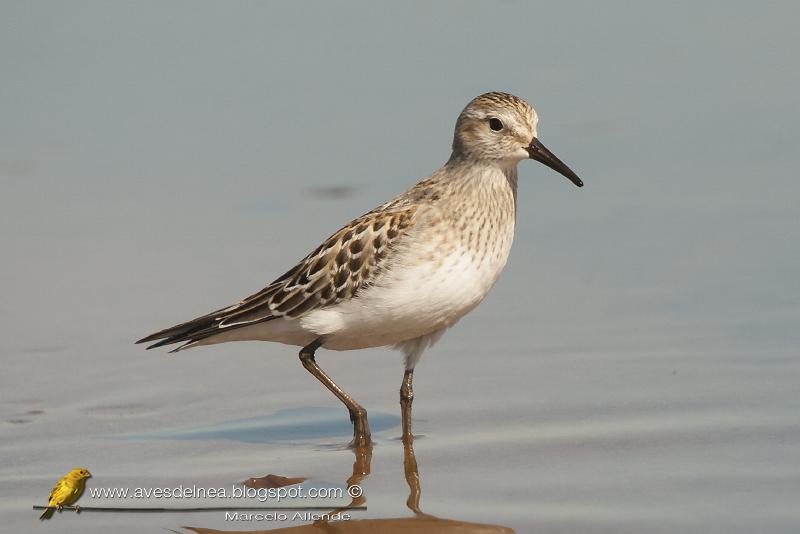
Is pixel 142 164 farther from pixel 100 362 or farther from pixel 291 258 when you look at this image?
pixel 100 362

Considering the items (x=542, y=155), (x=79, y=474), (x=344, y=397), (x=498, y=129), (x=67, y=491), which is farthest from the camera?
(x=498, y=129)

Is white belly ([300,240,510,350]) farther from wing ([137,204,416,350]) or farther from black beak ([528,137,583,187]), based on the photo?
black beak ([528,137,583,187])

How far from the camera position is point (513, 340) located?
10844 mm

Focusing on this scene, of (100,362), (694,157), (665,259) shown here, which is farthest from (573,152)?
(100,362)

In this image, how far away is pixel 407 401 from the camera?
964 centimetres

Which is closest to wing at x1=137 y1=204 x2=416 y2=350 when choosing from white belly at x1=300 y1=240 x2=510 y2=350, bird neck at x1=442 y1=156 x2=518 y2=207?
white belly at x1=300 y1=240 x2=510 y2=350

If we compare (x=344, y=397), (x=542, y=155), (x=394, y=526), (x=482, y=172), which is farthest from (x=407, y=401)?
(x=394, y=526)

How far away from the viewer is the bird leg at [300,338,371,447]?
942cm

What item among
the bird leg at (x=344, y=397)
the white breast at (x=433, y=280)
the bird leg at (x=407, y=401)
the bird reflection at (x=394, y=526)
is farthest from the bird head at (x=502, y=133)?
the bird reflection at (x=394, y=526)

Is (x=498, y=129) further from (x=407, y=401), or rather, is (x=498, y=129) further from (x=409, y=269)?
(x=407, y=401)

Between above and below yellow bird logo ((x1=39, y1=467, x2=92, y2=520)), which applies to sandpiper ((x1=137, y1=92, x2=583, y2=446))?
above

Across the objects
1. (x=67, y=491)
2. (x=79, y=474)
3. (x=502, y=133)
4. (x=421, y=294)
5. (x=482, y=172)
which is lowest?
(x=67, y=491)

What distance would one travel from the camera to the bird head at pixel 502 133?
32.1ft

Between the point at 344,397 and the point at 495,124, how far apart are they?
1.93 m
